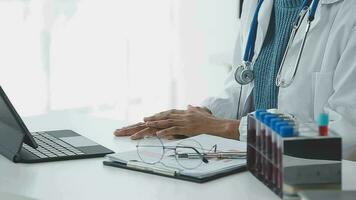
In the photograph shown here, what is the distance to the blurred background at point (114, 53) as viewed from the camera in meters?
3.77

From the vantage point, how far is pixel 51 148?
64.2 inches

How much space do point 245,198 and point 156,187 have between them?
→ 0.59 ft

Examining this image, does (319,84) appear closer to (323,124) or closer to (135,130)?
(135,130)

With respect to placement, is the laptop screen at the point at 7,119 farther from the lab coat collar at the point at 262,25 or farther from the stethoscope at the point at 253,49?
the lab coat collar at the point at 262,25

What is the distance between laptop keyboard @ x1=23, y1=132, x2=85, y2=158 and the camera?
5.15 ft

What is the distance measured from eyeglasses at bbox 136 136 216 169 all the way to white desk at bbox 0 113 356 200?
0.23ft

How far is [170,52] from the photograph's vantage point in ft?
14.3

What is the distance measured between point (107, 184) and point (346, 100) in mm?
699

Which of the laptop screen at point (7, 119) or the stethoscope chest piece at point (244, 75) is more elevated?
the stethoscope chest piece at point (244, 75)

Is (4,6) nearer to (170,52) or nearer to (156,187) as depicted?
(170,52)

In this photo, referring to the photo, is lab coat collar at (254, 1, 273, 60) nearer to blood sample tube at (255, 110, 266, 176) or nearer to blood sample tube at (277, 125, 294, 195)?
blood sample tube at (255, 110, 266, 176)

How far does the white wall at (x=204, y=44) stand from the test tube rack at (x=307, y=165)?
2.98m

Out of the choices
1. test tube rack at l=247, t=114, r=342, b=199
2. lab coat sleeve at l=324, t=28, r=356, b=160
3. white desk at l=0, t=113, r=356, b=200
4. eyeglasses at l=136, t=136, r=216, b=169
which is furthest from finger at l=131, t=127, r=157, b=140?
test tube rack at l=247, t=114, r=342, b=199

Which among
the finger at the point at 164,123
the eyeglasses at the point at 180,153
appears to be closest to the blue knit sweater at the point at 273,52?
the finger at the point at 164,123
